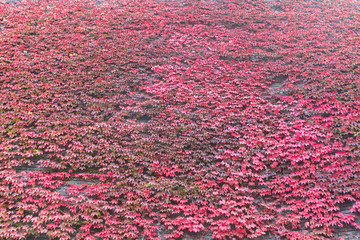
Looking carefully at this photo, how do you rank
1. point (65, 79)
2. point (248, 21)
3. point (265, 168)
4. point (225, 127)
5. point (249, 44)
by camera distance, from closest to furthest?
1. point (265, 168)
2. point (225, 127)
3. point (65, 79)
4. point (249, 44)
5. point (248, 21)

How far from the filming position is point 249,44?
1102 centimetres

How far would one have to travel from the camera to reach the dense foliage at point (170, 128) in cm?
528

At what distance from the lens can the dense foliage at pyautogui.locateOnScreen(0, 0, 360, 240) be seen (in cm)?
528

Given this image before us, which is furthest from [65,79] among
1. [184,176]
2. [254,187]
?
[254,187]

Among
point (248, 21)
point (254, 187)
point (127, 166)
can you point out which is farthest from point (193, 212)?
point (248, 21)

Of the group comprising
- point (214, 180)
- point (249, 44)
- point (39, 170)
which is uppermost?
point (249, 44)

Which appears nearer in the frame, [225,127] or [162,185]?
[162,185]

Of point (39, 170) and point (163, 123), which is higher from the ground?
point (163, 123)

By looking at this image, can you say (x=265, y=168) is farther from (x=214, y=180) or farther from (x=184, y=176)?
(x=184, y=176)

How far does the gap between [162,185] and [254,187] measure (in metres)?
2.53

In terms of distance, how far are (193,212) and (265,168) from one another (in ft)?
7.98

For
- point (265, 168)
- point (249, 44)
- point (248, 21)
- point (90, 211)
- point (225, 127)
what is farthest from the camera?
point (248, 21)

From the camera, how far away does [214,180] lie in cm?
604

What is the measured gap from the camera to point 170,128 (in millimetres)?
7113
